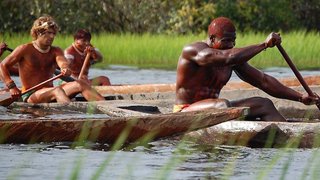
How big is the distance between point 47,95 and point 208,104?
3498mm

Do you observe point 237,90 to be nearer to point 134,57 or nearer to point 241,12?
point 134,57

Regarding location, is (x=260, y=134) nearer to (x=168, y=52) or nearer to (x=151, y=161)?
(x=151, y=161)

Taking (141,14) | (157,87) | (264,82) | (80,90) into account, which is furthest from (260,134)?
(141,14)

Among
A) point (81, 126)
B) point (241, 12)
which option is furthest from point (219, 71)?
point (241, 12)

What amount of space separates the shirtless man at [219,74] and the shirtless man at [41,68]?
2358 millimetres

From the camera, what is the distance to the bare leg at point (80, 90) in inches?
486

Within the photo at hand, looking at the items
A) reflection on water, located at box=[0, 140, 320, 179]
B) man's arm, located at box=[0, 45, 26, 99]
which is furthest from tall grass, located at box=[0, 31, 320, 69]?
reflection on water, located at box=[0, 140, 320, 179]

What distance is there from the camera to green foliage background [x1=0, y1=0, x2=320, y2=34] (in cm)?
2558

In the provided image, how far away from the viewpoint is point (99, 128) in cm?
894

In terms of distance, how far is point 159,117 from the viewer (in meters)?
8.93

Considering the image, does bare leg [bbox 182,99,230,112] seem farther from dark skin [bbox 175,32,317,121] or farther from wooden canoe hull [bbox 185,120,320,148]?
wooden canoe hull [bbox 185,120,320,148]

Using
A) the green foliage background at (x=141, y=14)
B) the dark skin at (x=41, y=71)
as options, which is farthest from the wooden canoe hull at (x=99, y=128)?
the green foliage background at (x=141, y=14)

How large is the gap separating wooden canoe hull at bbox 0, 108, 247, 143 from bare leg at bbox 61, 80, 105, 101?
3.12m

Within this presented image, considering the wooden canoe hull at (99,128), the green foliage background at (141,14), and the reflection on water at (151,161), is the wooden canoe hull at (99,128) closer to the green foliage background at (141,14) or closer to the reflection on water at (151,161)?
the reflection on water at (151,161)
